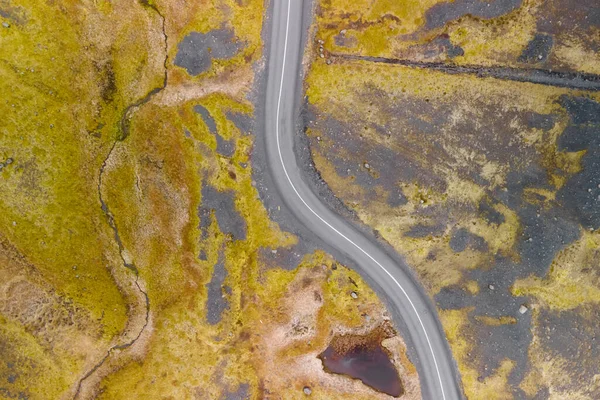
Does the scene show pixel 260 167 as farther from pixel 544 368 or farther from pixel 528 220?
pixel 544 368

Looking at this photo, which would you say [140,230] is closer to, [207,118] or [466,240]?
[207,118]

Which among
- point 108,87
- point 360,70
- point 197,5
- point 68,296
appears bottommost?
point 68,296

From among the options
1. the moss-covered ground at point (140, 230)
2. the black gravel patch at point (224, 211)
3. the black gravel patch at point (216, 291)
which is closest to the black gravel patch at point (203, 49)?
the moss-covered ground at point (140, 230)

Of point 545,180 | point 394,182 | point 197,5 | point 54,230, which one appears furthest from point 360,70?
point 54,230

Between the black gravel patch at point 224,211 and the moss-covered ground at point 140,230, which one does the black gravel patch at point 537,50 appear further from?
the black gravel patch at point 224,211

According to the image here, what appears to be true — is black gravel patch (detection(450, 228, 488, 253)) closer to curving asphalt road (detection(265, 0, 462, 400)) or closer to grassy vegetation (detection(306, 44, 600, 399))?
grassy vegetation (detection(306, 44, 600, 399))

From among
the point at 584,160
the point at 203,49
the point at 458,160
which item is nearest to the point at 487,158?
the point at 458,160

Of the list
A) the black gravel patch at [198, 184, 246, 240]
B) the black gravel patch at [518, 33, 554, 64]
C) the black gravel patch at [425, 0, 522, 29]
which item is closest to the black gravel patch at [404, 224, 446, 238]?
the black gravel patch at [198, 184, 246, 240]
